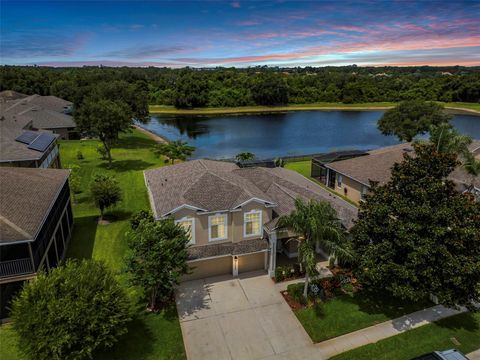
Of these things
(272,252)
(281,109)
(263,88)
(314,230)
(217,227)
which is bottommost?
(281,109)

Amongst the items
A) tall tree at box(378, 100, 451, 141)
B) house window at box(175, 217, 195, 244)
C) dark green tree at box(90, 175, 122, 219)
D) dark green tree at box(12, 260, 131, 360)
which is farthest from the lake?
dark green tree at box(12, 260, 131, 360)

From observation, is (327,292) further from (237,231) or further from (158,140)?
(158,140)

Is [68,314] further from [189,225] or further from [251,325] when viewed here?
[251,325]

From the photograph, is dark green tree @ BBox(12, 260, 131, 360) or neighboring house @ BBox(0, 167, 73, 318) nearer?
dark green tree @ BBox(12, 260, 131, 360)

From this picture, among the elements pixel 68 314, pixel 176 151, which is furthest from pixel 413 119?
pixel 68 314

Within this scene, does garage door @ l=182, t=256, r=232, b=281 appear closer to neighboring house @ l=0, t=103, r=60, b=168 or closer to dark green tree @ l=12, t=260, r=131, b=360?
dark green tree @ l=12, t=260, r=131, b=360

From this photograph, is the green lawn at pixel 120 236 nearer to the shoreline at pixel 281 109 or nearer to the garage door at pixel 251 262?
the garage door at pixel 251 262

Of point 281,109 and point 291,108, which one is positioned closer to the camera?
point 281,109

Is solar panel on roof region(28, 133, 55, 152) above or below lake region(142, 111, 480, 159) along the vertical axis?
above
